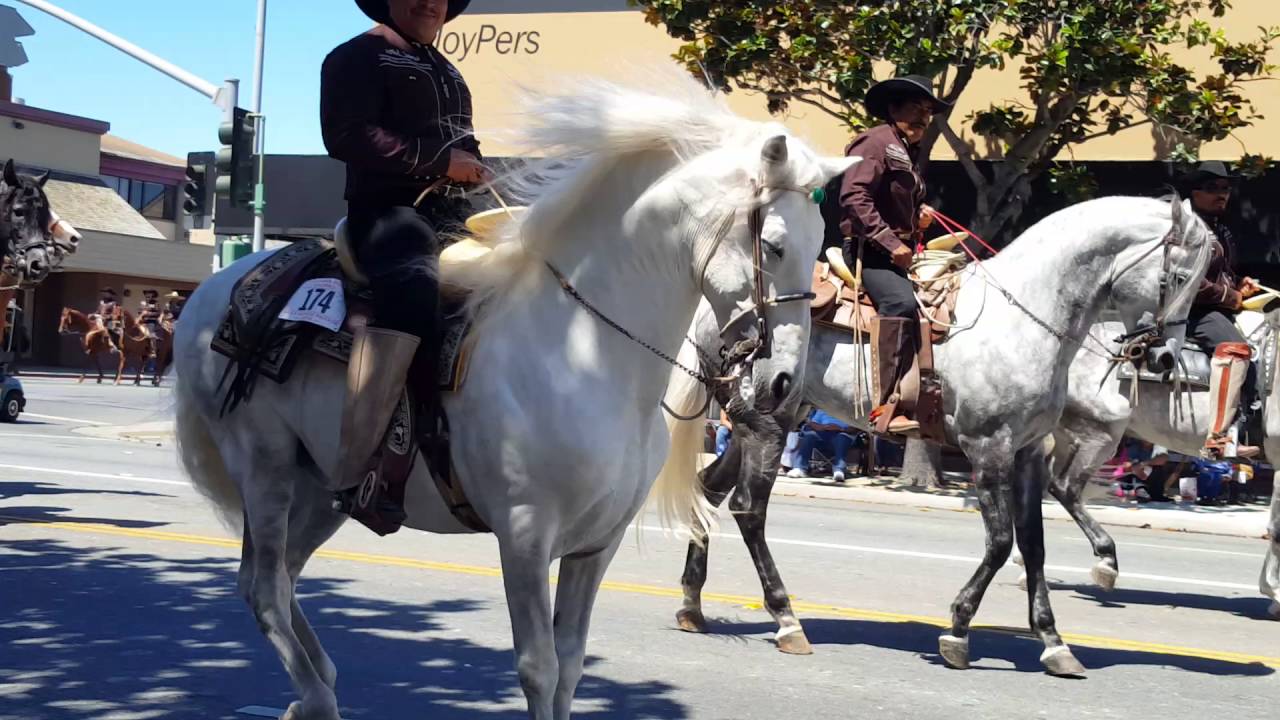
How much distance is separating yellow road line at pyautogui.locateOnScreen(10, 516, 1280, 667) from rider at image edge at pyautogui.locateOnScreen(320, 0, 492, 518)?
15.5 ft

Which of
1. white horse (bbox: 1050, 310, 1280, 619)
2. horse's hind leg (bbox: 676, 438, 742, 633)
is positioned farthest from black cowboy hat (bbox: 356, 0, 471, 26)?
white horse (bbox: 1050, 310, 1280, 619)

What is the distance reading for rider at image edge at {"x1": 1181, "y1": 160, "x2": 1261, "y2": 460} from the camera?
10.6 metres

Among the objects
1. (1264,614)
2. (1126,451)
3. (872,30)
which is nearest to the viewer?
(1264,614)

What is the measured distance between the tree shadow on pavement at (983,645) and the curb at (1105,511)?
8011 millimetres

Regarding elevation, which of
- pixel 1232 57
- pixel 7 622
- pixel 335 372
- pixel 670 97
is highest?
pixel 1232 57

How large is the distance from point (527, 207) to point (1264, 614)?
24.1ft

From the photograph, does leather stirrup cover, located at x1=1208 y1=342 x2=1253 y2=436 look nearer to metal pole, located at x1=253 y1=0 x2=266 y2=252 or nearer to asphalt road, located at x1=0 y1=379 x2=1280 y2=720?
asphalt road, located at x1=0 y1=379 x2=1280 y2=720

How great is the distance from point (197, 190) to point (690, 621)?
13.1m

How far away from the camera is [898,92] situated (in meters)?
8.37

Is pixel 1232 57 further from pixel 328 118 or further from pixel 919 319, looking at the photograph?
pixel 328 118

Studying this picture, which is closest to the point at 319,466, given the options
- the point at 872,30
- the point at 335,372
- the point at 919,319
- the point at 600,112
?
the point at 335,372

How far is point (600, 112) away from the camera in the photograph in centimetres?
475

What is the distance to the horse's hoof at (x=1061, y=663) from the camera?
24.3 feet

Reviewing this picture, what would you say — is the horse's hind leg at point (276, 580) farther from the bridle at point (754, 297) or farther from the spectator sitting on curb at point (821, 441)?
the spectator sitting on curb at point (821, 441)
